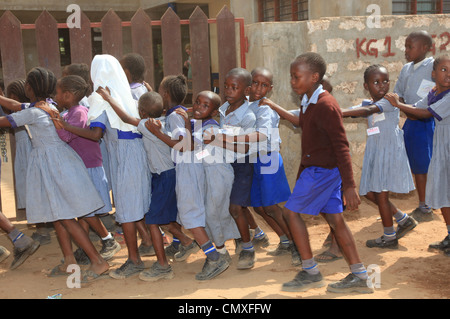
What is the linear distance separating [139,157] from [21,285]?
4.35ft

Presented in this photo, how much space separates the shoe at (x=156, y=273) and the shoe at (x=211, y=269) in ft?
0.72

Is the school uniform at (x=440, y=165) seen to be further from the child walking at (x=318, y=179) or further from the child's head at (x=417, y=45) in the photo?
the child walking at (x=318, y=179)

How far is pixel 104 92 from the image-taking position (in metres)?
3.84

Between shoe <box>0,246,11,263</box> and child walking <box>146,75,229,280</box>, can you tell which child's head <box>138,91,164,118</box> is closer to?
child walking <box>146,75,229,280</box>

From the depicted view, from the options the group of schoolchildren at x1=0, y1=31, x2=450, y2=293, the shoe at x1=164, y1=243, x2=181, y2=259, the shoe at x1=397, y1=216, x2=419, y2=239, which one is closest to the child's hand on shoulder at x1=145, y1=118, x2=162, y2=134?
the group of schoolchildren at x1=0, y1=31, x2=450, y2=293

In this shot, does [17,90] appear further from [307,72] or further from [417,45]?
[417,45]

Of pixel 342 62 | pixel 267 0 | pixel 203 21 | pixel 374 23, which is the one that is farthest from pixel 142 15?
pixel 267 0

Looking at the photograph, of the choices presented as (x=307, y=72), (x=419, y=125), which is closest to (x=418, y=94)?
(x=419, y=125)

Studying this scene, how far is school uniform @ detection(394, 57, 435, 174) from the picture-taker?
16.2 ft

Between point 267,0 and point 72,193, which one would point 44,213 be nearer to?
point 72,193

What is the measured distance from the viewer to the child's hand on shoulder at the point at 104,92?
3814mm

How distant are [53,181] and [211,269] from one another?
4.46 feet

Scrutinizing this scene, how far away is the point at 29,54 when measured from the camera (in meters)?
16.6

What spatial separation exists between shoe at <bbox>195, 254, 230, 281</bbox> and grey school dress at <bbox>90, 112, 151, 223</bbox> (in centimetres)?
61
